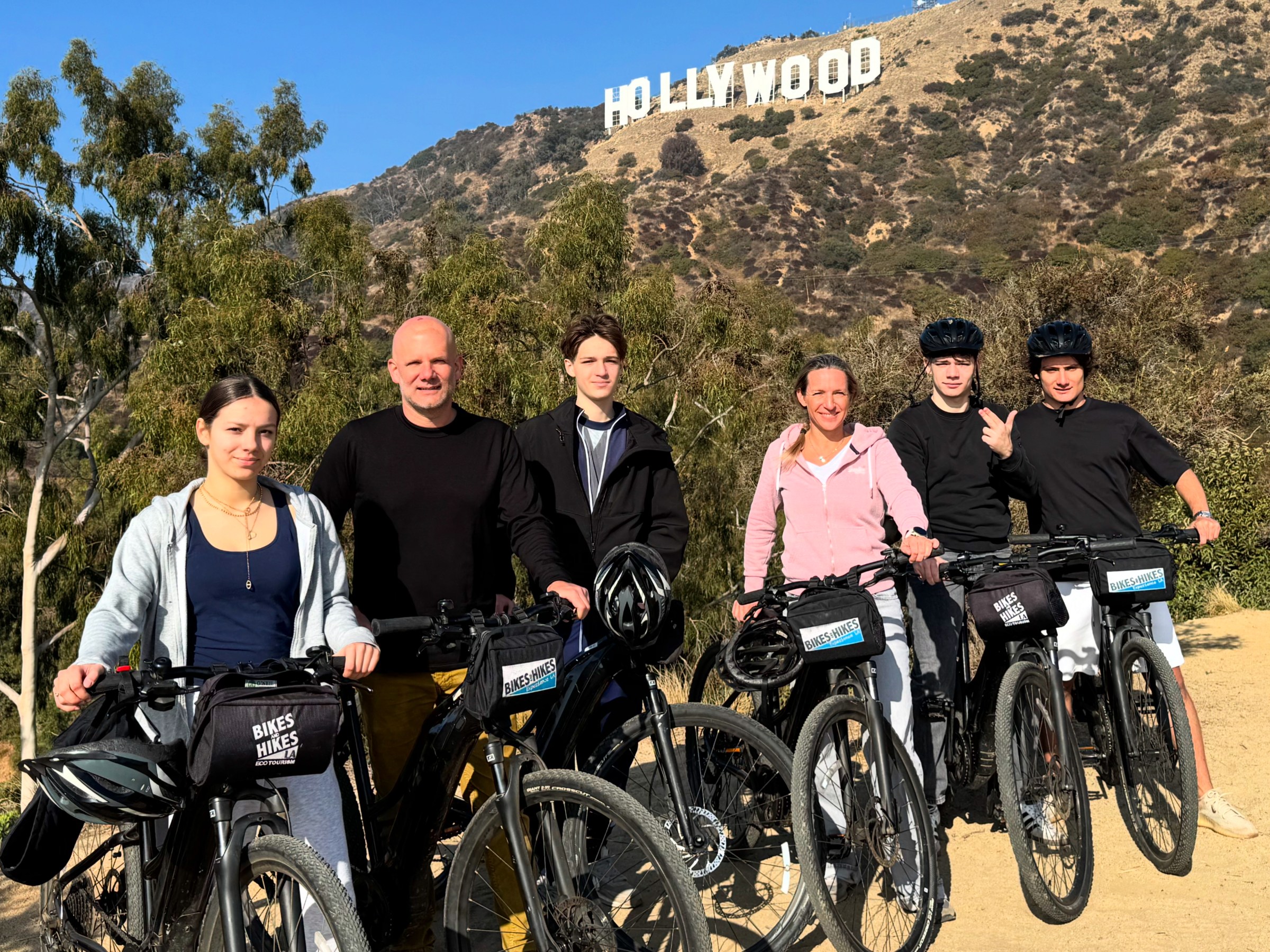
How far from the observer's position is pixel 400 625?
2889 mm

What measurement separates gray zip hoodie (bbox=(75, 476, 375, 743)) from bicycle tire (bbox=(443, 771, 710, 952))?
588 mm

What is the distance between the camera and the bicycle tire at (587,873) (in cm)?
251

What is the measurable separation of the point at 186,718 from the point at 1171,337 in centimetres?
1915

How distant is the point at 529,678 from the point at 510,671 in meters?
0.06

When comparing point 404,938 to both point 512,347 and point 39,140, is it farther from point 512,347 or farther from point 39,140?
point 39,140

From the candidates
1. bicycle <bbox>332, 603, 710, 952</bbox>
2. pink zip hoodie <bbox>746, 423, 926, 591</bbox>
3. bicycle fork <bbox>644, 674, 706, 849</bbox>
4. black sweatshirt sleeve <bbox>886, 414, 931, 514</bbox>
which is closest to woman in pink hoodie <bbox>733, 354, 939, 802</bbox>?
pink zip hoodie <bbox>746, 423, 926, 591</bbox>

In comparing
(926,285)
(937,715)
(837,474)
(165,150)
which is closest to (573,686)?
(837,474)

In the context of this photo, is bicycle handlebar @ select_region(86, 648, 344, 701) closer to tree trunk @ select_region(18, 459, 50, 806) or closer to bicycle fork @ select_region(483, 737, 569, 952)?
bicycle fork @ select_region(483, 737, 569, 952)

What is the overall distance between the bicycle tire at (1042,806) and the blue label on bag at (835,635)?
70 cm

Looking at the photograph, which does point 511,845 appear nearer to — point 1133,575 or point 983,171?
point 1133,575

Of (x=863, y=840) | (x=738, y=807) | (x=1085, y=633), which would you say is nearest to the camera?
(x=863, y=840)

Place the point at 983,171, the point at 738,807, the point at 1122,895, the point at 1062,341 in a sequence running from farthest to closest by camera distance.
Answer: the point at 983,171
the point at 1062,341
the point at 1122,895
the point at 738,807

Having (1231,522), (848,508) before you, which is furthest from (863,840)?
(1231,522)

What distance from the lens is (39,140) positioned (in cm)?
2123
